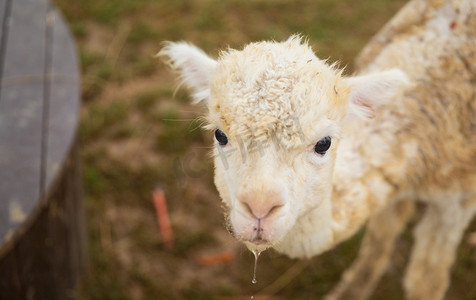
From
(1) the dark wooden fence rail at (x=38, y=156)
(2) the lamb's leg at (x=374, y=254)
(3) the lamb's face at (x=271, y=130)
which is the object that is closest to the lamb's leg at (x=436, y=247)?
(2) the lamb's leg at (x=374, y=254)

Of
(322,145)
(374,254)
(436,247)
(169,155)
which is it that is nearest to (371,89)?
(322,145)

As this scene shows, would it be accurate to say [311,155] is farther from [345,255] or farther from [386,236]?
[345,255]

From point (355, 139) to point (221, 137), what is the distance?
893 mm

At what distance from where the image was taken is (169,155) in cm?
436

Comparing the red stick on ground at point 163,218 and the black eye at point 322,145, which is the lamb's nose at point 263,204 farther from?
the red stick on ground at point 163,218

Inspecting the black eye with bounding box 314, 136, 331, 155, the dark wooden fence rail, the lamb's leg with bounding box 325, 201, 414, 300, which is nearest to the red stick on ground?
the dark wooden fence rail

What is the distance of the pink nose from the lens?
5.43 feet

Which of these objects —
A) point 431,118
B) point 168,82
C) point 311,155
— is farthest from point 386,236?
point 168,82

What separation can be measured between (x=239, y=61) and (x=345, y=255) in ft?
8.62

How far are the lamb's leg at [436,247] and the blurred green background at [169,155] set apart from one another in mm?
502

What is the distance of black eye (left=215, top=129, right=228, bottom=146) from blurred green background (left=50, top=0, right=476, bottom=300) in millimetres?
914

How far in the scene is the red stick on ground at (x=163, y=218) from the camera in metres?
3.90

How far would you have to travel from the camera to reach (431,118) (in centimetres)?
257

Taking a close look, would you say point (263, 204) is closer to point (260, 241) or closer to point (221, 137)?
point (260, 241)
